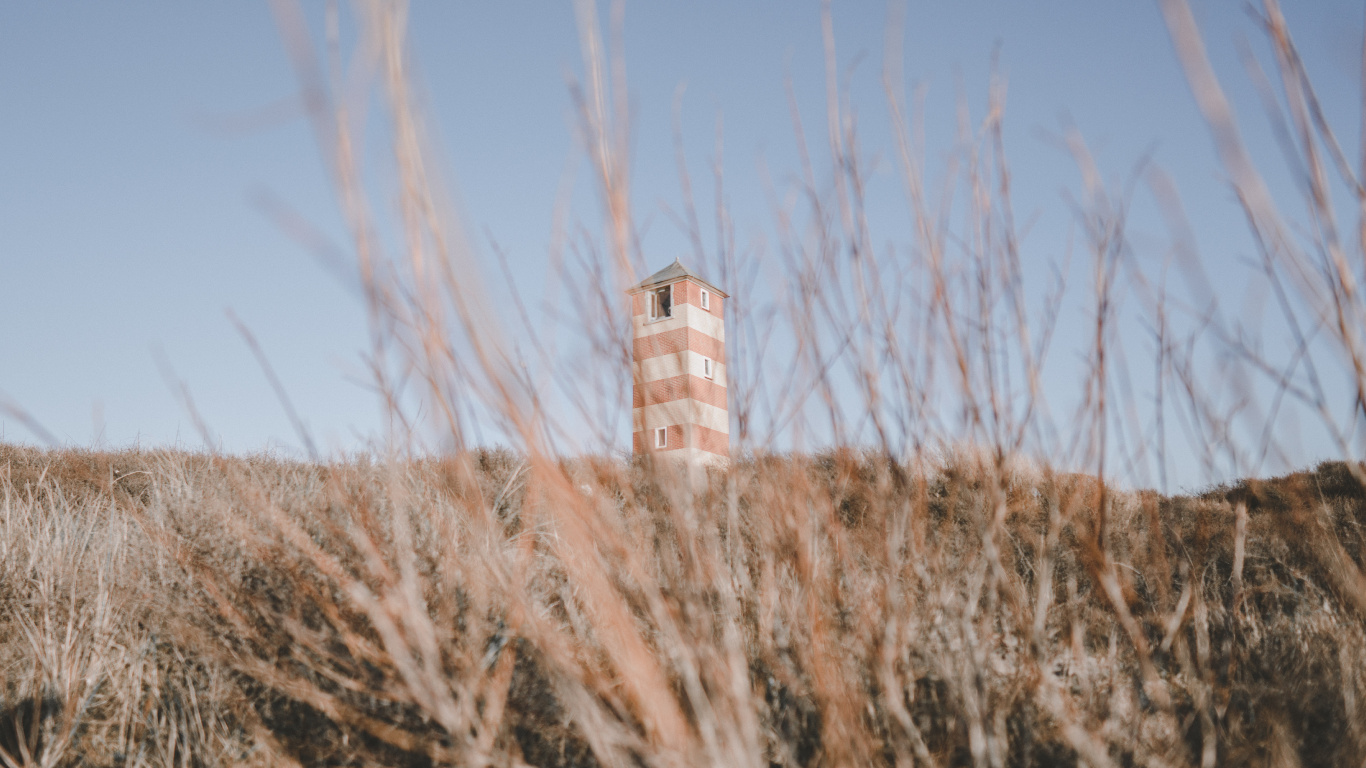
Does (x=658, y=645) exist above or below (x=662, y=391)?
below

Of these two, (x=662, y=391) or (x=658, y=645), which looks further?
(x=658, y=645)

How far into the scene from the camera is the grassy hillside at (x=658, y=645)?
3.58 ft

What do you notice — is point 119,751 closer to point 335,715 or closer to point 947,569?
point 335,715

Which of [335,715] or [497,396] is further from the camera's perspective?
[335,715]

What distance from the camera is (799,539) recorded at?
1.20 meters

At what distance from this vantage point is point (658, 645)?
79.7 inches

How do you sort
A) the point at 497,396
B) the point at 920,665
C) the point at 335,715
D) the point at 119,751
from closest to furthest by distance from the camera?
1. the point at 497,396
2. the point at 335,715
3. the point at 920,665
4. the point at 119,751

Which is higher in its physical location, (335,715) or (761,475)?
(761,475)

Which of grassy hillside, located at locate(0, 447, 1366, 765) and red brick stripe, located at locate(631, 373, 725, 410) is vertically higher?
red brick stripe, located at locate(631, 373, 725, 410)

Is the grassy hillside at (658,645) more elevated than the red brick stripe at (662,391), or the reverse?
the red brick stripe at (662,391)

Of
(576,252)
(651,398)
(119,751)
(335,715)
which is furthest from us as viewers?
(119,751)

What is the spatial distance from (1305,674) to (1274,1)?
6.20 ft

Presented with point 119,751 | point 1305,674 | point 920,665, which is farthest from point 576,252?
point 1305,674

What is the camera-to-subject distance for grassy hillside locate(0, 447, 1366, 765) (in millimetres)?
1091
